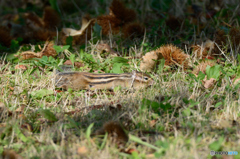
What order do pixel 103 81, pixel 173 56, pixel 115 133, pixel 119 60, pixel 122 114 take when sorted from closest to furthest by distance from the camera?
pixel 115 133 < pixel 122 114 < pixel 103 81 < pixel 173 56 < pixel 119 60

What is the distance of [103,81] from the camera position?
3.77m

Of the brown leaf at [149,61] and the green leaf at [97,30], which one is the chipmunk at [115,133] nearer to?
the brown leaf at [149,61]

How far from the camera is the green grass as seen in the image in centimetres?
247

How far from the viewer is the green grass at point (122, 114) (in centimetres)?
247

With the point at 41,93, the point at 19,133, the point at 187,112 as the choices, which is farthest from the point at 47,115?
the point at 187,112

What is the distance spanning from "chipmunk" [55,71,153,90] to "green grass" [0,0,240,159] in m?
0.08

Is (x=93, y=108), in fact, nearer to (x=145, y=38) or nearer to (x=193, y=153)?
(x=193, y=153)

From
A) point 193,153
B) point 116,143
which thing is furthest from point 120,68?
point 193,153

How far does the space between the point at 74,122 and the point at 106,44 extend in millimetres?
2197

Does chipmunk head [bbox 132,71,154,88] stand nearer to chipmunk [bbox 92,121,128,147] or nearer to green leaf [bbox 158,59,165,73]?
green leaf [bbox 158,59,165,73]

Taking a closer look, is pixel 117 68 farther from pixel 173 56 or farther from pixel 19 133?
pixel 19 133

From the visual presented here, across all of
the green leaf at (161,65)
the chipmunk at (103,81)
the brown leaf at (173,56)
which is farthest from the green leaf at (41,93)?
the brown leaf at (173,56)

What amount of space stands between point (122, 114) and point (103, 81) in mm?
886

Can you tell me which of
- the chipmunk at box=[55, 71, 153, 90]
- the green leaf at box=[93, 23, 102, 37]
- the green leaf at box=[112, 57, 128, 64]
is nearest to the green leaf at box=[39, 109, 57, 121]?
the chipmunk at box=[55, 71, 153, 90]
